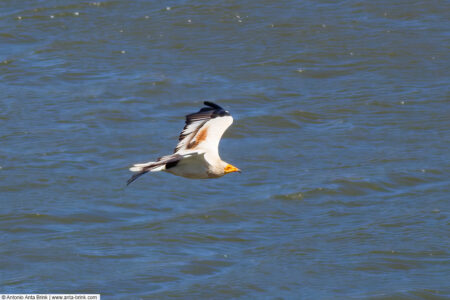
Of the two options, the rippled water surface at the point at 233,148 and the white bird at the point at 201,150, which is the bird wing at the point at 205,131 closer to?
the white bird at the point at 201,150

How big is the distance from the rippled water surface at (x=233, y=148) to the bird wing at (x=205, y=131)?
2361 mm

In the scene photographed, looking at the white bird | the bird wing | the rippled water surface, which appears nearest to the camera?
the white bird

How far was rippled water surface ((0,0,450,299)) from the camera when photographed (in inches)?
563

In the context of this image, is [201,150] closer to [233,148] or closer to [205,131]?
[205,131]

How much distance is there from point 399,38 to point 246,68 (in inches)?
127

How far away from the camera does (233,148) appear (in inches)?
690

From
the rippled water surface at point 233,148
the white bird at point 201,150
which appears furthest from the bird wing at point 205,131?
the rippled water surface at point 233,148

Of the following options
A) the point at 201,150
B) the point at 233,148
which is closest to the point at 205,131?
the point at 201,150

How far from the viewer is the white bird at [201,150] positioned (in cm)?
1134

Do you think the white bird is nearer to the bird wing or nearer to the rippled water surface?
the bird wing

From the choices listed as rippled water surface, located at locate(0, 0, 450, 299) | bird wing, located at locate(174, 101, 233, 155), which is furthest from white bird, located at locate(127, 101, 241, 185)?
rippled water surface, located at locate(0, 0, 450, 299)

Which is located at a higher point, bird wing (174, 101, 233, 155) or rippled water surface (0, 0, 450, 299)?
bird wing (174, 101, 233, 155)

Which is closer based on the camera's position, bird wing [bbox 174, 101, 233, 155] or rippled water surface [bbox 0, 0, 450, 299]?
bird wing [bbox 174, 101, 233, 155]

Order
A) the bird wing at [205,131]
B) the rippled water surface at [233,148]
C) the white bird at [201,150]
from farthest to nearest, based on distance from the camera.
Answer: the rippled water surface at [233,148]
the bird wing at [205,131]
the white bird at [201,150]
